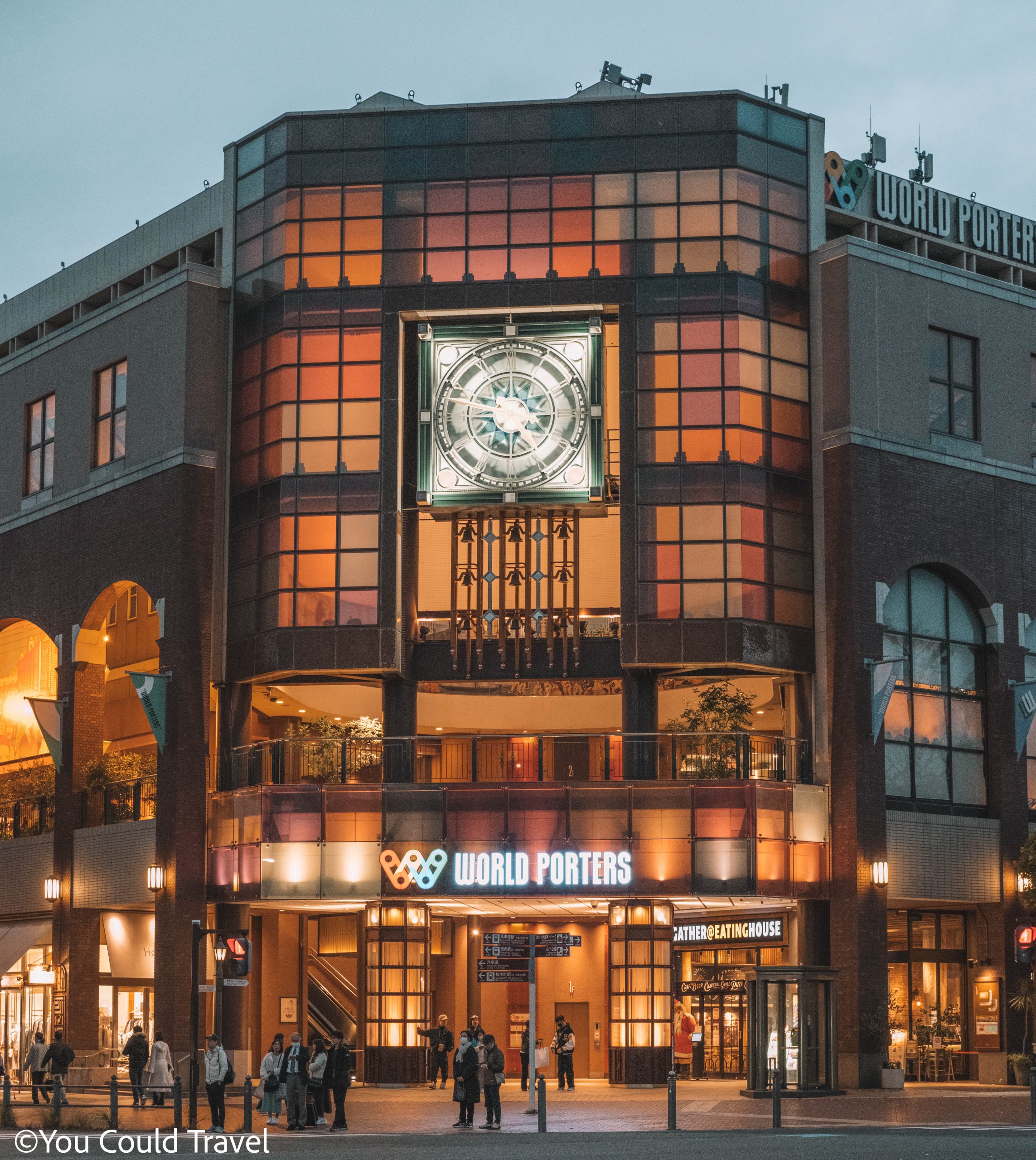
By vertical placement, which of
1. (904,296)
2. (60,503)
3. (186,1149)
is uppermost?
(904,296)

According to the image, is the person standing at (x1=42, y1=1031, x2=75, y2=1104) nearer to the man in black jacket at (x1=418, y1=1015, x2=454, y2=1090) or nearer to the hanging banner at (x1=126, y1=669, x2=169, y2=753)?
the hanging banner at (x1=126, y1=669, x2=169, y2=753)

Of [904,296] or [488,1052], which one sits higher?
[904,296]

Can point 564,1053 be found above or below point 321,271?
below

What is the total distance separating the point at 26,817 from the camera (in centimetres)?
5416

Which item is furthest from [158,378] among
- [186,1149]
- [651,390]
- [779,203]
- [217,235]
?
[186,1149]

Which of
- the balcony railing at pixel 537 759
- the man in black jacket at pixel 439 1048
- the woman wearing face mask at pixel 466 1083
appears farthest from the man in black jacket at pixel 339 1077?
the balcony railing at pixel 537 759

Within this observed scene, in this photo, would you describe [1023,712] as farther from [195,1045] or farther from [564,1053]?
[195,1045]

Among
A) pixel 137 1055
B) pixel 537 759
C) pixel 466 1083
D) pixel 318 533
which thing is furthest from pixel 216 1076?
pixel 318 533

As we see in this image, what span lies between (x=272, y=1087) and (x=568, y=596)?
683 inches

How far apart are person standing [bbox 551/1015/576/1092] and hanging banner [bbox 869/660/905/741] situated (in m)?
10.5

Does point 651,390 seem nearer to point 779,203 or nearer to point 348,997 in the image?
point 779,203

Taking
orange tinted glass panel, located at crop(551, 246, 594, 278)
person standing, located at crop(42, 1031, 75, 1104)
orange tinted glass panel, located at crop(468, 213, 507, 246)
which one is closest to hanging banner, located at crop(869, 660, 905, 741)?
orange tinted glass panel, located at crop(551, 246, 594, 278)

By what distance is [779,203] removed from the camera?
4862 centimetres

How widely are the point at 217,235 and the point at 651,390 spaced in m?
13.7
